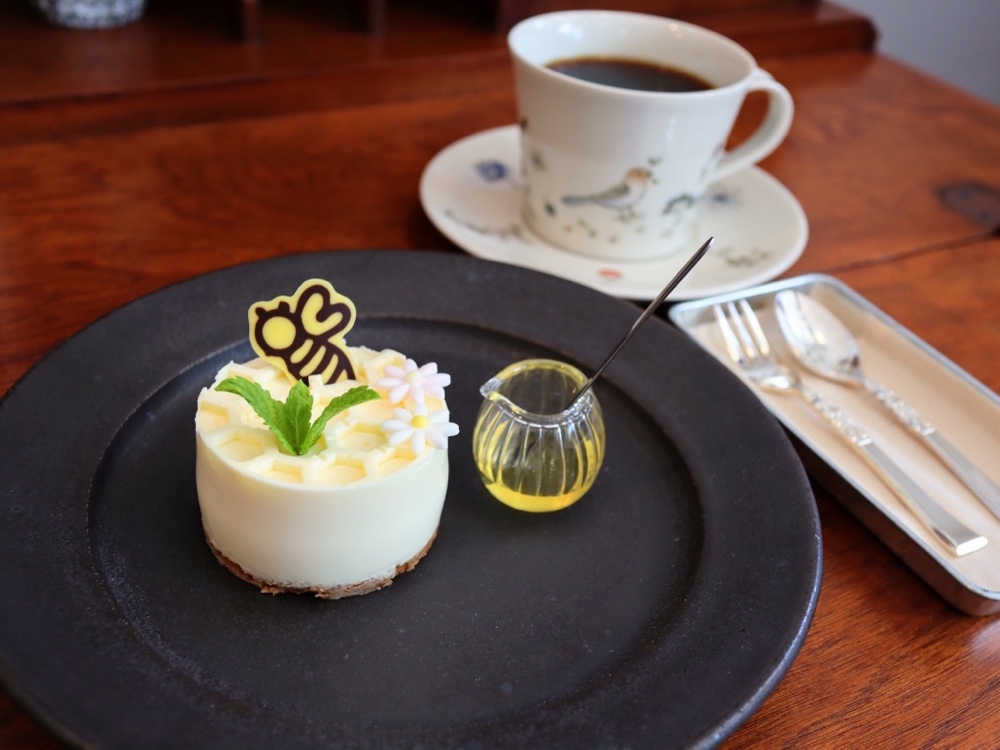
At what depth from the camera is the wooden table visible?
68 cm

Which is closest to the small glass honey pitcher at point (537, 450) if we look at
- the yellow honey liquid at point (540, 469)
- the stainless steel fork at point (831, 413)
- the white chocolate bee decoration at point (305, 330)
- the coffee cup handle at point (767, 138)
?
the yellow honey liquid at point (540, 469)

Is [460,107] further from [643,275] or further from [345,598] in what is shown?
[345,598]

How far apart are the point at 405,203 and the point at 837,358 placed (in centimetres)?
56

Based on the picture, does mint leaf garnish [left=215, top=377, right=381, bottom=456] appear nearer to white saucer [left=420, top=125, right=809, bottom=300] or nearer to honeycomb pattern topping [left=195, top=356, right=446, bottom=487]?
honeycomb pattern topping [left=195, top=356, right=446, bottom=487]

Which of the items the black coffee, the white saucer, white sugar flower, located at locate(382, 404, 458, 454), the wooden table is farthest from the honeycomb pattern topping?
the black coffee

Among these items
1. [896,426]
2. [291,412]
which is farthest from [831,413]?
[291,412]

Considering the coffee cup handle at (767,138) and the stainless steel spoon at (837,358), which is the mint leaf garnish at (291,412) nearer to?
the stainless steel spoon at (837,358)

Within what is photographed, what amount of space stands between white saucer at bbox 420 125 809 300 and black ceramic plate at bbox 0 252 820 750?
5.8 inches

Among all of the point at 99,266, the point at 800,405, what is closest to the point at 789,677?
the point at 800,405

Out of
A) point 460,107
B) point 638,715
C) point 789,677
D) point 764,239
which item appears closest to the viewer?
point 638,715

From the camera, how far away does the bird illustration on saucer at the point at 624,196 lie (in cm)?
101

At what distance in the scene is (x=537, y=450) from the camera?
0.75m

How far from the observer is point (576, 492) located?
771 millimetres

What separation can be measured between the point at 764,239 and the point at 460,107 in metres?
0.55
